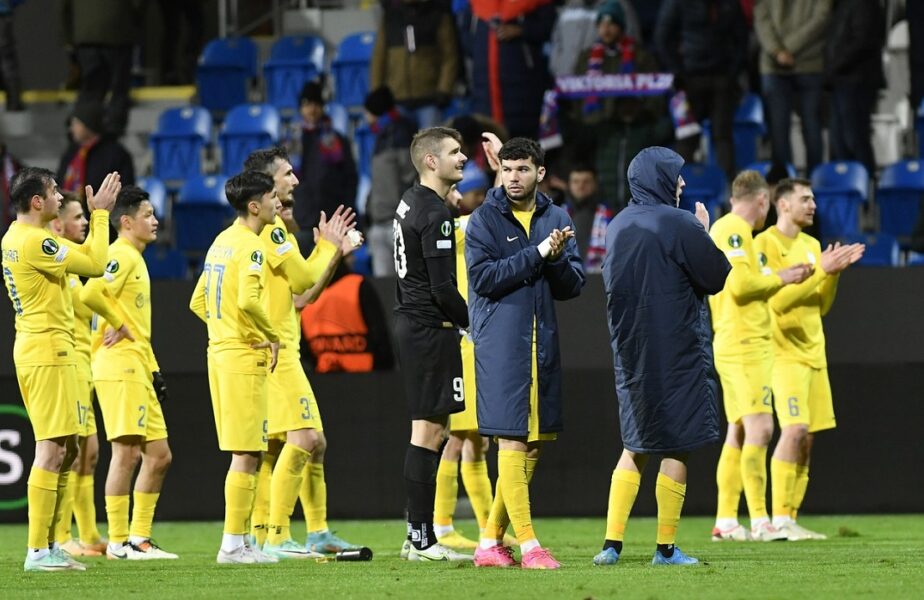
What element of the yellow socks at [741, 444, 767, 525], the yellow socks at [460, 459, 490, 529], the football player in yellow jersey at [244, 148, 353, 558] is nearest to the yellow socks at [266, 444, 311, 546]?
the football player in yellow jersey at [244, 148, 353, 558]

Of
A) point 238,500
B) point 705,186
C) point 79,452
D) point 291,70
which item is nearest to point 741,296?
point 238,500

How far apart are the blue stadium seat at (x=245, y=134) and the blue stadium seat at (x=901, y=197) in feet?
20.8

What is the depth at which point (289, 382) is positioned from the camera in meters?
10.0

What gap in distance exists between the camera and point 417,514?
9219 mm

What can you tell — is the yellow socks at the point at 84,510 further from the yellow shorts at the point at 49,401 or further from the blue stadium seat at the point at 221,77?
the blue stadium seat at the point at 221,77

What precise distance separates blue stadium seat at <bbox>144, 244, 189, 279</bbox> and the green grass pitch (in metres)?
5.22

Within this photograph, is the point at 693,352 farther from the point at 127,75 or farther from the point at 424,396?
the point at 127,75

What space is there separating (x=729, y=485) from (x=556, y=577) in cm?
334

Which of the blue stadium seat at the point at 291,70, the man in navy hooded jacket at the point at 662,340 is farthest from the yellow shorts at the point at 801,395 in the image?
the blue stadium seat at the point at 291,70

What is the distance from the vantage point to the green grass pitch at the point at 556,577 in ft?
25.0

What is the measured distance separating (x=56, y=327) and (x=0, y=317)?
4371mm

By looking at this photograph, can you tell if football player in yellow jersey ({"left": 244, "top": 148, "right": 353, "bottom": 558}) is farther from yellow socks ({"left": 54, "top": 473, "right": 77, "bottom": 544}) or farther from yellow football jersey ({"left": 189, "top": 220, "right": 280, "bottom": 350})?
yellow socks ({"left": 54, "top": 473, "right": 77, "bottom": 544})

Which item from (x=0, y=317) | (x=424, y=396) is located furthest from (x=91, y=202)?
(x=0, y=317)

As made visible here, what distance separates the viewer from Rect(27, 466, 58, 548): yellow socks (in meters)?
9.08
